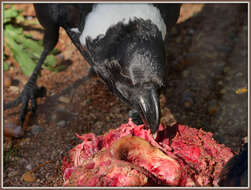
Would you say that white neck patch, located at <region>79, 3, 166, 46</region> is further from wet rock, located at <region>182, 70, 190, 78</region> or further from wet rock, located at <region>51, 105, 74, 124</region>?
wet rock, located at <region>182, 70, 190, 78</region>

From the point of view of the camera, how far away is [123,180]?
71 cm

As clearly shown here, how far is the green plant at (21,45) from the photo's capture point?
2090mm

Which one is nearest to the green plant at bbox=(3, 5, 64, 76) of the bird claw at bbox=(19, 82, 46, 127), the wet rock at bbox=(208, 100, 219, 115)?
the bird claw at bbox=(19, 82, 46, 127)

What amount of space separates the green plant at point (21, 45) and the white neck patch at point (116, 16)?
0.93m

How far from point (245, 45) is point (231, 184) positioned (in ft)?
5.39

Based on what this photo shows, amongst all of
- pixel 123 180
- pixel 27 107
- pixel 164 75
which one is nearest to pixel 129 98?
pixel 164 75

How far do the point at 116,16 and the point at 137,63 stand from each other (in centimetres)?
28

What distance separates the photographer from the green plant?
2.09 m

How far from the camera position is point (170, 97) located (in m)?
1.78

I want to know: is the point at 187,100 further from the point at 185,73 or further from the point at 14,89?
the point at 14,89

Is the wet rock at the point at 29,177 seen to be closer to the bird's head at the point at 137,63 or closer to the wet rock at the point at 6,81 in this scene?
the bird's head at the point at 137,63

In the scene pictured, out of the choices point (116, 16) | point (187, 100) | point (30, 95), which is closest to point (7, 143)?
point (30, 95)

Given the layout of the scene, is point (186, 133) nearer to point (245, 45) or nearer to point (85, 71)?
point (85, 71)

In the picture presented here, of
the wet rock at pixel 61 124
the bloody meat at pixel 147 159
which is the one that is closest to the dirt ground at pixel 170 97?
the wet rock at pixel 61 124
